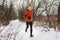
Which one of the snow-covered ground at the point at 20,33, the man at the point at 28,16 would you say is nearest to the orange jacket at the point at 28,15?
the man at the point at 28,16

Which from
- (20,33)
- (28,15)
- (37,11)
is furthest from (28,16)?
(20,33)

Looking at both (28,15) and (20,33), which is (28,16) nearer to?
(28,15)

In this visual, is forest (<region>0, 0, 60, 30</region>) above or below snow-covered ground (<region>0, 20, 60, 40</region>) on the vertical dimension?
above

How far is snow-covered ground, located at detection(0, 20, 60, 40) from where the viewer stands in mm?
2785

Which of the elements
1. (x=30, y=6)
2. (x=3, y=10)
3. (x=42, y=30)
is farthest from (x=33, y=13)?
(x=3, y=10)

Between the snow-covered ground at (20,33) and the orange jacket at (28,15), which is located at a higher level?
the orange jacket at (28,15)

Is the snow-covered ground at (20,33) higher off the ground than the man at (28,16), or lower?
lower

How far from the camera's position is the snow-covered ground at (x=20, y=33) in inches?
110

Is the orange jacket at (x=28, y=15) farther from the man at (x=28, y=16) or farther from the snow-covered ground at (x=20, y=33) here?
the snow-covered ground at (x=20, y=33)

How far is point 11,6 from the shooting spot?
2861 mm

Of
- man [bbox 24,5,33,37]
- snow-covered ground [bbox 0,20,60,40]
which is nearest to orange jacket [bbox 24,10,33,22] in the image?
man [bbox 24,5,33,37]

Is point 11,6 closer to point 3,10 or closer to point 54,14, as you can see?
point 3,10

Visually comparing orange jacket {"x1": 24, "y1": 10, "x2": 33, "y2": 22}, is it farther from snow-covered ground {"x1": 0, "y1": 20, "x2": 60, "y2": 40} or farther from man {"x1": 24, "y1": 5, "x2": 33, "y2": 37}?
snow-covered ground {"x1": 0, "y1": 20, "x2": 60, "y2": 40}

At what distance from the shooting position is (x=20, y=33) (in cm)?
281
